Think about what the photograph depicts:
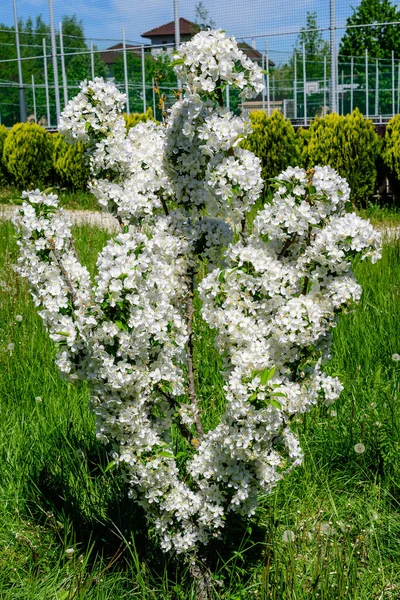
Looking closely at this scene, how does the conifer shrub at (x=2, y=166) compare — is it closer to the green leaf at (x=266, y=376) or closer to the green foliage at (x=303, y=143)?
the green foliage at (x=303, y=143)

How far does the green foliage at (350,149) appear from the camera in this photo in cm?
938

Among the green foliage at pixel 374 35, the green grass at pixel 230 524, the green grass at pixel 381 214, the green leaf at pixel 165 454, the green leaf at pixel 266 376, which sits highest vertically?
the green foliage at pixel 374 35

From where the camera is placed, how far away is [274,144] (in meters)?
9.69

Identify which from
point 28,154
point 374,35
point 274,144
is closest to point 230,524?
point 274,144

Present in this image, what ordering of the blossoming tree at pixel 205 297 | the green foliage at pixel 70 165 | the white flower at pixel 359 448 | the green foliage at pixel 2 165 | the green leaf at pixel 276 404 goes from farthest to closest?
the green foliage at pixel 2 165
the green foliage at pixel 70 165
the white flower at pixel 359 448
the blossoming tree at pixel 205 297
the green leaf at pixel 276 404

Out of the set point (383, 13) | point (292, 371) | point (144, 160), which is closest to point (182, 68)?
point (144, 160)

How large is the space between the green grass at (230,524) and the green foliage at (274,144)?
268 inches

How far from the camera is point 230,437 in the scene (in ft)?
5.98

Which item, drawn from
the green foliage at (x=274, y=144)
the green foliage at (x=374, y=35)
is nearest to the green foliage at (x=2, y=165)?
the green foliage at (x=274, y=144)

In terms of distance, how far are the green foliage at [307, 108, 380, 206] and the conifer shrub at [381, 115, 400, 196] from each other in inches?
6.5

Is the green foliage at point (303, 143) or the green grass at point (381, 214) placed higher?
the green foliage at point (303, 143)

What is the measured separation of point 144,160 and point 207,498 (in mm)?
1034

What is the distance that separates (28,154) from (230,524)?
10670 mm

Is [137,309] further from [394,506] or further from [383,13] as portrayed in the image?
[383,13]
